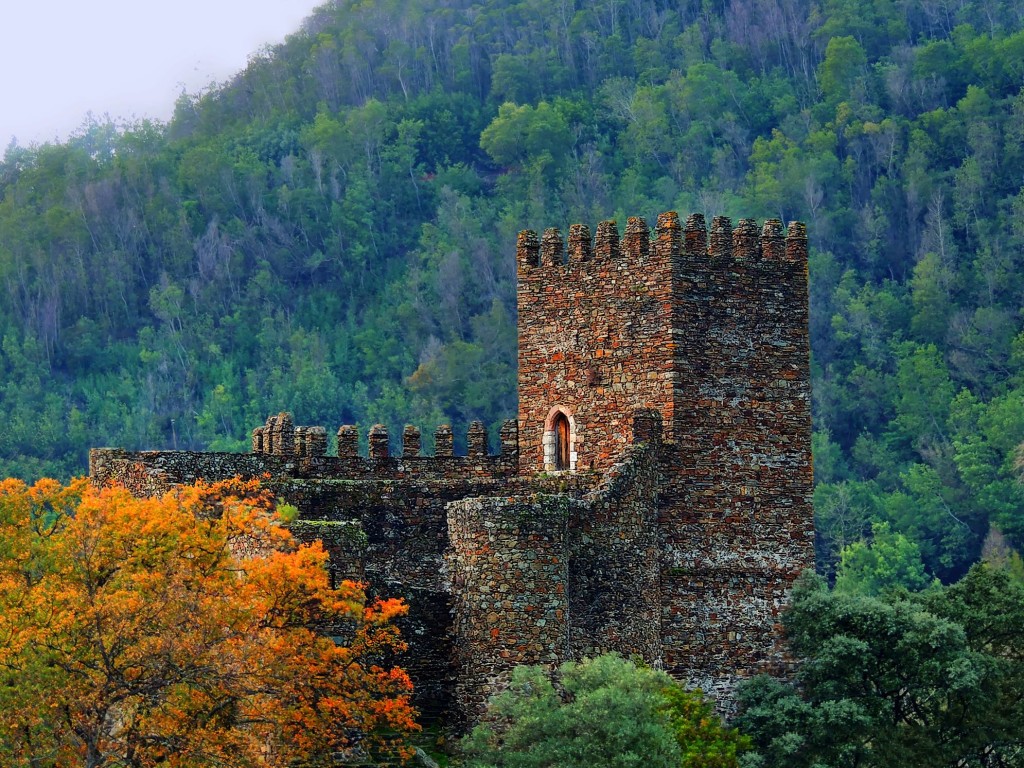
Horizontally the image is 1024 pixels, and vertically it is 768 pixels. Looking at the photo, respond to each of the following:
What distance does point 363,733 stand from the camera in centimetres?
4362

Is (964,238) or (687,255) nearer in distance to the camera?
(687,255)

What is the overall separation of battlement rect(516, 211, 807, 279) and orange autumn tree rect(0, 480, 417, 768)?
37.9 feet

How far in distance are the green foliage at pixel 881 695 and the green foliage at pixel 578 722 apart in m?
5.78

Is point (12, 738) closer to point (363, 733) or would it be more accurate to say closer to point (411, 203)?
point (363, 733)

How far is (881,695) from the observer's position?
2007 inches

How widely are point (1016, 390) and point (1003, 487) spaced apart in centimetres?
1000

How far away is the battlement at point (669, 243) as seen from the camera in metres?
53.3

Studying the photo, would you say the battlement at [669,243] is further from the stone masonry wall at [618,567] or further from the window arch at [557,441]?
the stone masonry wall at [618,567]

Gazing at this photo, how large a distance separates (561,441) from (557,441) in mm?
101

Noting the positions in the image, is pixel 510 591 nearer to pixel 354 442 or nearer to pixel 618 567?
pixel 618 567

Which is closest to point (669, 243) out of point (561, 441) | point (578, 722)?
point (561, 441)

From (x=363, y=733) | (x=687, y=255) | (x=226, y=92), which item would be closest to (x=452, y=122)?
(x=226, y=92)

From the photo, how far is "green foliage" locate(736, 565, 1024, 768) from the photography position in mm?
49875

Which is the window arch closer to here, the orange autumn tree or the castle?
the castle
